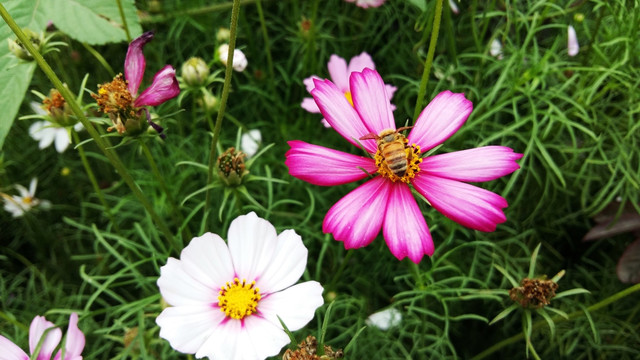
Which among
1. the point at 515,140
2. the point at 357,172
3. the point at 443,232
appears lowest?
the point at 443,232

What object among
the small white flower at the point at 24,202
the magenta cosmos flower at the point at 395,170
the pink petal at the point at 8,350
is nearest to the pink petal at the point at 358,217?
the magenta cosmos flower at the point at 395,170

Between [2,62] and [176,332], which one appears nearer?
[176,332]

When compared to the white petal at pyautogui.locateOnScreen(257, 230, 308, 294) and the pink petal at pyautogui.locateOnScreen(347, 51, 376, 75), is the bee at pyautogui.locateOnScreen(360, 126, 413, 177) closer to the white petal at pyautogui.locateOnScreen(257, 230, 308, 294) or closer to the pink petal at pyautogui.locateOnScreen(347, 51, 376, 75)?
the white petal at pyautogui.locateOnScreen(257, 230, 308, 294)

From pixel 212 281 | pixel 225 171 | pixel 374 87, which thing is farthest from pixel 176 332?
pixel 374 87

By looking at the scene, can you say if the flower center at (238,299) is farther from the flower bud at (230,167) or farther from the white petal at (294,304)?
the flower bud at (230,167)

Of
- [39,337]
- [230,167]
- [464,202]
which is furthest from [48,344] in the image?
[464,202]

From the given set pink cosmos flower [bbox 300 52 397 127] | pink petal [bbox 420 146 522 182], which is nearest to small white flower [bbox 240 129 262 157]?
pink cosmos flower [bbox 300 52 397 127]

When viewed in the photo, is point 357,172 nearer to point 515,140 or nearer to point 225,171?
point 225,171

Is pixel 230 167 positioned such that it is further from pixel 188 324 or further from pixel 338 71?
pixel 338 71
